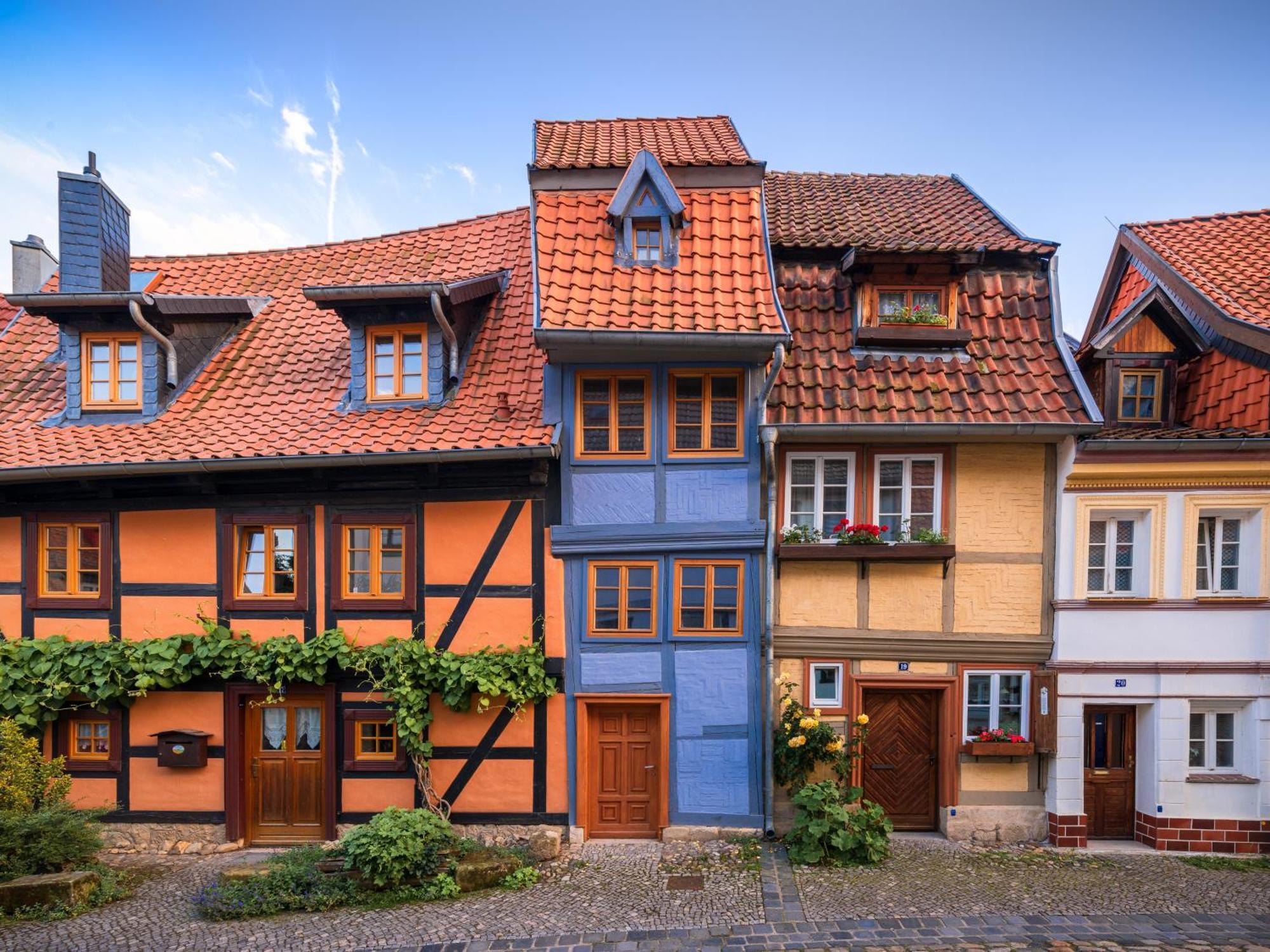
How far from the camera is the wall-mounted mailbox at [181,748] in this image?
346 inches

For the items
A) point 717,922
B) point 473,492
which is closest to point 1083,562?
point 717,922

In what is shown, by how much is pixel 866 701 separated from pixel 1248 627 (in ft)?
14.9

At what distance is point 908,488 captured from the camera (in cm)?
880

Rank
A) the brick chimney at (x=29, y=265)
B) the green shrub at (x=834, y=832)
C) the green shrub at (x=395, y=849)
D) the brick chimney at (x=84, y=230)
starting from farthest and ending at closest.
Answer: the brick chimney at (x=29, y=265), the brick chimney at (x=84, y=230), the green shrub at (x=834, y=832), the green shrub at (x=395, y=849)

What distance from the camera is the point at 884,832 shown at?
8.30 meters

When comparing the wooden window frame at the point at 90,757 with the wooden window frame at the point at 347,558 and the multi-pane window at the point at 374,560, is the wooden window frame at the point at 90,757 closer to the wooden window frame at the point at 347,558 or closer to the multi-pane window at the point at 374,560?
the wooden window frame at the point at 347,558

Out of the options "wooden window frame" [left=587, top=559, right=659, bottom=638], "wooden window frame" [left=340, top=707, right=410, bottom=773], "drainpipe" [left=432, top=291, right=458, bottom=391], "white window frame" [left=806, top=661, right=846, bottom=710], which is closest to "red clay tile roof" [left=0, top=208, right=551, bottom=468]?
"drainpipe" [left=432, top=291, right=458, bottom=391]

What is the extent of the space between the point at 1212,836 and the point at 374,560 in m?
10.5

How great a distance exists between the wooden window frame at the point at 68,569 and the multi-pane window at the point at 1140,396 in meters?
13.0

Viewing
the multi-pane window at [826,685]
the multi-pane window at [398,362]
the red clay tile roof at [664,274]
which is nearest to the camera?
the red clay tile roof at [664,274]

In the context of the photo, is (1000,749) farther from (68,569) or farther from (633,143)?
(68,569)

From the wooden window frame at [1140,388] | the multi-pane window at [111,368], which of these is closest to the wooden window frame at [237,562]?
the multi-pane window at [111,368]

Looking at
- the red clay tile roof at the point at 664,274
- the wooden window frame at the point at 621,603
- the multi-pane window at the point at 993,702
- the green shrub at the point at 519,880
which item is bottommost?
the green shrub at the point at 519,880

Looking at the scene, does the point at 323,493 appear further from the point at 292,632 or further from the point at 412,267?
the point at 412,267
